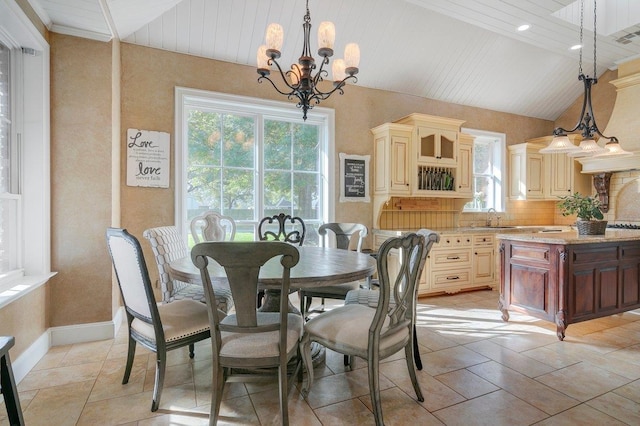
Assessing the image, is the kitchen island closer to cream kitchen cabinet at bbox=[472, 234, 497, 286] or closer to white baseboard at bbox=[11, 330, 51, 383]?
cream kitchen cabinet at bbox=[472, 234, 497, 286]

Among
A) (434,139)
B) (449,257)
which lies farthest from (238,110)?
(449,257)

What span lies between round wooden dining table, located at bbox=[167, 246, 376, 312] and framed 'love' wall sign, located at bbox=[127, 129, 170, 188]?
5.19ft

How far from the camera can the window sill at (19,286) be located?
2044mm

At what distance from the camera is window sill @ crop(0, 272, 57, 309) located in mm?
2044

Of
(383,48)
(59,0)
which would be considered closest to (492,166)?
(383,48)

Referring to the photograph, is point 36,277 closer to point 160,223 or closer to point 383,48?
point 160,223

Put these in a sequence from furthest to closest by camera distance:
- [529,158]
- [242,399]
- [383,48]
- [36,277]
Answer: [529,158] < [383,48] < [36,277] < [242,399]

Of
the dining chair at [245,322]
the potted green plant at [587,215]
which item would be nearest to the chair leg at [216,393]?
the dining chair at [245,322]

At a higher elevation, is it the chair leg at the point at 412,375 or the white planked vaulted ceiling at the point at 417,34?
the white planked vaulted ceiling at the point at 417,34

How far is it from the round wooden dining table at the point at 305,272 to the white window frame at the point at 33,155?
1.27 meters

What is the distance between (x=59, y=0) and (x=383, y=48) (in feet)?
10.5

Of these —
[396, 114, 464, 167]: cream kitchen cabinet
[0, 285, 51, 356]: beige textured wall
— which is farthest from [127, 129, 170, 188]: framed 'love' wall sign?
[396, 114, 464, 167]: cream kitchen cabinet

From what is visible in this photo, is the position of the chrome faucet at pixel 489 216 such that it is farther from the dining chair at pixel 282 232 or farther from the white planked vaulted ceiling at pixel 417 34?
the dining chair at pixel 282 232

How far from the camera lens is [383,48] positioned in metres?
4.15
